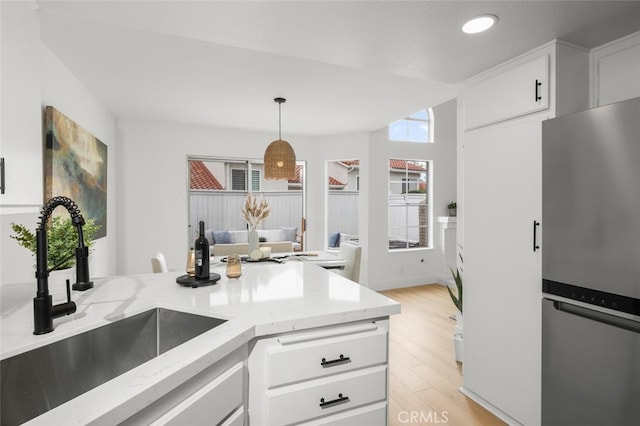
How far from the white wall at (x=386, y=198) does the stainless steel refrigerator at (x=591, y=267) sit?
134 inches

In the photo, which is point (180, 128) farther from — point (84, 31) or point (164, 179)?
point (84, 31)

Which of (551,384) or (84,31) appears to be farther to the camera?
(84,31)

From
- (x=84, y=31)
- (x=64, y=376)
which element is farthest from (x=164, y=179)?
(x=64, y=376)

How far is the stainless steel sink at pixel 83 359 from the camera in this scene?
92cm

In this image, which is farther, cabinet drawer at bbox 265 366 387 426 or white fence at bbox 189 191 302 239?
white fence at bbox 189 191 302 239

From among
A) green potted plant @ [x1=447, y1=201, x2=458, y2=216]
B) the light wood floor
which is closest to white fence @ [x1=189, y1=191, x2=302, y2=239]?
green potted plant @ [x1=447, y1=201, x2=458, y2=216]

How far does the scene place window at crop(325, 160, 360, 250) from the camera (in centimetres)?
577

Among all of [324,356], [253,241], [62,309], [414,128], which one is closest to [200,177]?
[253,241]

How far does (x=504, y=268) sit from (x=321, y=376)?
1.45m

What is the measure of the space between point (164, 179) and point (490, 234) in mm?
4304

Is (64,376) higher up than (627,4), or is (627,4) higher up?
(627,4)

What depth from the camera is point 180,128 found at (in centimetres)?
488

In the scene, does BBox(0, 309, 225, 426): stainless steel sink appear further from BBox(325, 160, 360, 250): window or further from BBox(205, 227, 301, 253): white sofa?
BBox(205, 227, 301, 253): white sofa

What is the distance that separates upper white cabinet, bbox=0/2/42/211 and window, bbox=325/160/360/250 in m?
4.55
